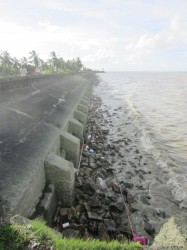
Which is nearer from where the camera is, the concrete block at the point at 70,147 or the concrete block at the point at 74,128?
the concrete block at the point at 70,147

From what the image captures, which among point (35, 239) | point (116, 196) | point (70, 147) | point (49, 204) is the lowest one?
point (116, 196)

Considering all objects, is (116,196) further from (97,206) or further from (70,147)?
(70,147)

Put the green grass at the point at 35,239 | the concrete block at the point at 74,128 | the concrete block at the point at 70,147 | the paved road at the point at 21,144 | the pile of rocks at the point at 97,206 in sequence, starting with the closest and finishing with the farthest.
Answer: the green grass at the point at 35,239 < the paved road at the point at 21,144 < the pile of rocks at the point at 97,206 < the concrete block at the point at 70,147 < the concrete block at the point at 74,128

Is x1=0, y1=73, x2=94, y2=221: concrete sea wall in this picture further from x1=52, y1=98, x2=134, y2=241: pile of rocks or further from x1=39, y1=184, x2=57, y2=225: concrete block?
x1=52, y1=98, x2=134, y2=241: pile of rocks

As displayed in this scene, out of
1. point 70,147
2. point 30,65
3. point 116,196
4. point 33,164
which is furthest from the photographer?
point 30,65

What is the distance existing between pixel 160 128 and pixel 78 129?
350 inches

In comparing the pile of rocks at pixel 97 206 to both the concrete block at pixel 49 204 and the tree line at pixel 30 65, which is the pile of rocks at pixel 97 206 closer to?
the concrete block at pixel 49 204

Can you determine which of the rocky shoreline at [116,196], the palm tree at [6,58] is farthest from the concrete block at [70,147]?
the palm tree at [6,58]

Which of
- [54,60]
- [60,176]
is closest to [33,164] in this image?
[60,176]

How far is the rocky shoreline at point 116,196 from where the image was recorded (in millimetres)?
6387

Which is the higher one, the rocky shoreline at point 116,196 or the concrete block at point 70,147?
the concrete block at point 70,147

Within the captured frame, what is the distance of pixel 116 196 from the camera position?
8.38 meters

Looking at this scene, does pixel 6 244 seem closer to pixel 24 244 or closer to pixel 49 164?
pixel 24 244

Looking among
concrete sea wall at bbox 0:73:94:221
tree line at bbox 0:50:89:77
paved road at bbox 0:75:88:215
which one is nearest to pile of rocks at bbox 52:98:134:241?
concrete sea wall at bbox 0:73:94:221
